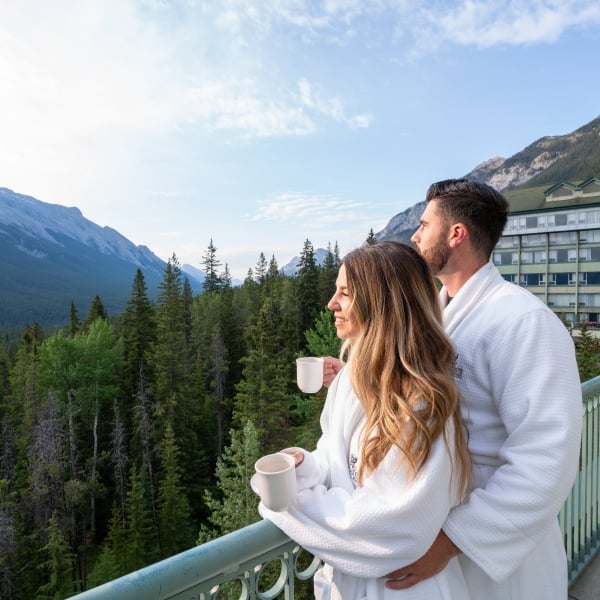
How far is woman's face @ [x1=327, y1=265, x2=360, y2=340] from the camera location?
1.84m

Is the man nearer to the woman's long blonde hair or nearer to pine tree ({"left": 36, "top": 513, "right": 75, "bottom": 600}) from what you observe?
the woman's long blonde hair

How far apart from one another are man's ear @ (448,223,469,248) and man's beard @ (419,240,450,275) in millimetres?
33

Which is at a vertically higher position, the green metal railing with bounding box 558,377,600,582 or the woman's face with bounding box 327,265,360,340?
the woman's face with bounding box 327,265,360,340

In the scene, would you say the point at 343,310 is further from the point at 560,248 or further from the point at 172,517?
the point at 560,248

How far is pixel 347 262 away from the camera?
6.08ft

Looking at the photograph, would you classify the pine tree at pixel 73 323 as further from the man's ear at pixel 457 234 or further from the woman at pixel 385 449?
the woman at pixel 385 449

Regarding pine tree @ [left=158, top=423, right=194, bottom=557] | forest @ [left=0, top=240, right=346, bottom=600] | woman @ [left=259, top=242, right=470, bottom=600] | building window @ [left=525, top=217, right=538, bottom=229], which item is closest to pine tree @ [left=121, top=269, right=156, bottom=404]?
forest @ [left=0, top=240, right=346, bottom=600]

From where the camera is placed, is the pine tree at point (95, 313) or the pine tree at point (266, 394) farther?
the pine tree at point (95, 313)

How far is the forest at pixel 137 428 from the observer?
3241 cm

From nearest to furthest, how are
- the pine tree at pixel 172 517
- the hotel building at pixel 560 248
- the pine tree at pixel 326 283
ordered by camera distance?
the pine tree at pixel 172 517
the pine tree at pixel 326 283
the hotel building at pixel 560 248

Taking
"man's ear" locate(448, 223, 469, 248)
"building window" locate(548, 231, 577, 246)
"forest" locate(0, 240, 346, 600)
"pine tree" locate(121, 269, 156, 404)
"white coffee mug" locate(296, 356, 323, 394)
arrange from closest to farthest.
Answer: "man's ear" locate(448, 223, 469, 248), "white coffee mug" locate(296, 356, 323, 394), "forest" locate(0, 240, 346, 600), "pine tree" locate(121, 269, 156, 404), "building window" locate(548, 231, 577, 246)

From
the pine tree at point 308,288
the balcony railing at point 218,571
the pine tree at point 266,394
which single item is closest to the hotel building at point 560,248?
the pine tree at point 308,288

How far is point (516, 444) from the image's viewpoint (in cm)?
168

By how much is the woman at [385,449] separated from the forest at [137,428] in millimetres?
24077
